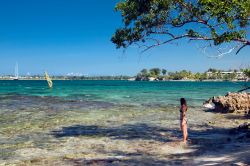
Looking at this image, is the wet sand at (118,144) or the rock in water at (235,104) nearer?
the wet sand at (118,144)

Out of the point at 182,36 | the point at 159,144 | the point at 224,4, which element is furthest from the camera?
the point at 159,144

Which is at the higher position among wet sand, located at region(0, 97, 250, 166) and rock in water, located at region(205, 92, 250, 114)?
rock in water, located at region(205, 92, 250, 114)

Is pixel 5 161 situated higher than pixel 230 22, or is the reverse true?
pixel 230 22

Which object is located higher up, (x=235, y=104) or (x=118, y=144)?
(x=235, y=104)

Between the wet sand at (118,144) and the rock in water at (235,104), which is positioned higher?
the rock in water at (235,104)

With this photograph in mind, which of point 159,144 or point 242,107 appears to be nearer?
point 159,144

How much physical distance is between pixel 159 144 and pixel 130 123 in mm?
9841

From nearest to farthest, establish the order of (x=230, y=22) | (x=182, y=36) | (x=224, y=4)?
(x=224, y=4) < (x=230, y=22) < (x=182, y=36)

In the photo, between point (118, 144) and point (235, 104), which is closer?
point (118, 144)

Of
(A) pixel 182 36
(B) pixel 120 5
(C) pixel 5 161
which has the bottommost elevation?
(C) pixel 5 161

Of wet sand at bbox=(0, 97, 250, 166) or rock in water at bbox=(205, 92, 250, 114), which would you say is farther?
rock in water at bbox=(205, 92, 250, 114)

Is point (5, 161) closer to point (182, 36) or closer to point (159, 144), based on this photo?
point (159, 144)

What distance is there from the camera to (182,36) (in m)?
15.8

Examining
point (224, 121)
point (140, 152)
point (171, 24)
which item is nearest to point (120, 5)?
point (171, 24)
